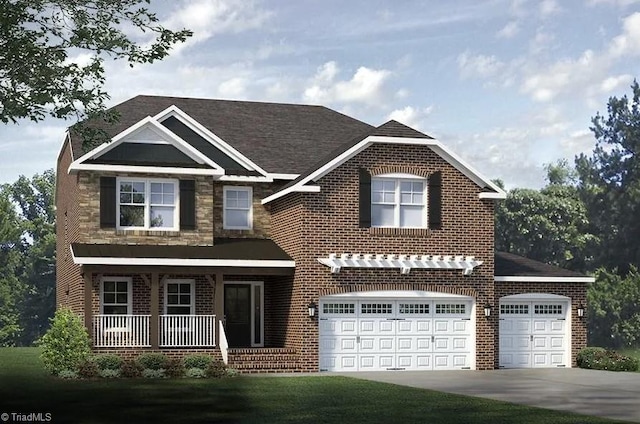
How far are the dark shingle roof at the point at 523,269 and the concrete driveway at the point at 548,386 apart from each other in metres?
3.42

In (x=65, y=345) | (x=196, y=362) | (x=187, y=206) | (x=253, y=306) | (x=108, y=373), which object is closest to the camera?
(x=108, y=373)

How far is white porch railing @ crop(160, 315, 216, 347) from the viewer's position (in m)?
34.7

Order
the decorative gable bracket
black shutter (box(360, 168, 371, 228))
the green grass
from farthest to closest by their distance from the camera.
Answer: black shutter (box(360, 168, 371, 228)) → the decorative gable bracket → the green grass

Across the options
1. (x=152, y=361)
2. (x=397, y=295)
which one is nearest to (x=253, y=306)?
(x=397, y=295)

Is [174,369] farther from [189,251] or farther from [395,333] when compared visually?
[395,333]

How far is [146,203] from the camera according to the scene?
120 feet

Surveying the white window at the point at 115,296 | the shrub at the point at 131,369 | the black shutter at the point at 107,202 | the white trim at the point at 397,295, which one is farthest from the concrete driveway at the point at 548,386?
the black shutter at the point at 107,202

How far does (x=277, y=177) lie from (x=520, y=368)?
10715 mm

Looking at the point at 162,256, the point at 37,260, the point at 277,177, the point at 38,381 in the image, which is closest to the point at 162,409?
the point at 38,381

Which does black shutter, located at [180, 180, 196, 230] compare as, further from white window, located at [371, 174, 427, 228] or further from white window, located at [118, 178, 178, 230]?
white window, located at [371, 174, 427, 228]

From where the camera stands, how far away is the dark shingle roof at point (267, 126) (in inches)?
1591

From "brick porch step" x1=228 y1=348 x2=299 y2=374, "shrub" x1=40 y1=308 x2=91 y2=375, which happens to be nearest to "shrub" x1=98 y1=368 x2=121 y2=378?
"shrub" x1=40 y1=308 x2=91 y2=375

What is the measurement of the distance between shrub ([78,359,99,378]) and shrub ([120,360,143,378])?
760 millimetres

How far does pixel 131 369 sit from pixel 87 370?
1275 millimetres
